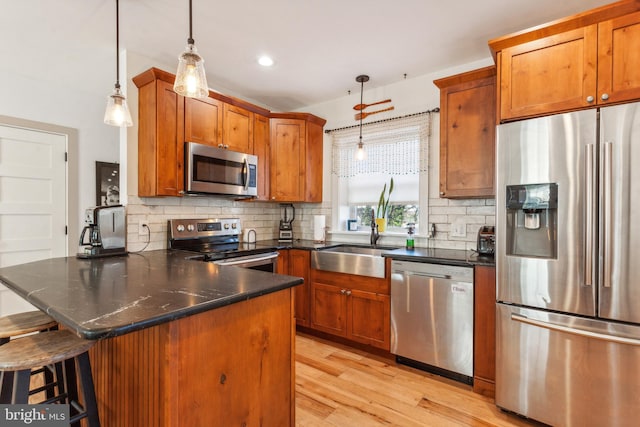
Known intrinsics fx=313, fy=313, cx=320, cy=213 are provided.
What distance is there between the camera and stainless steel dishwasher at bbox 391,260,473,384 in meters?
2.23

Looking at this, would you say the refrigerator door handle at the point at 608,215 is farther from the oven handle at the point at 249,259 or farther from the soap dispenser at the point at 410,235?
the oven handle at the point at 249,259

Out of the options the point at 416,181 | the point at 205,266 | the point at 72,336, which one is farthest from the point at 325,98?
the point at 72,336

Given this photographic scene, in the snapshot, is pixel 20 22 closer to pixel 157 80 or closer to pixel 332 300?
pixel 157 80

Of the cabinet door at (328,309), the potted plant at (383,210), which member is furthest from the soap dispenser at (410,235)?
the cabinet door at (328,309)

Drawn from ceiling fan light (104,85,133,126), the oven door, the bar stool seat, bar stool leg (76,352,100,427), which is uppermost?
ceiling fan light (104,85,133,126)

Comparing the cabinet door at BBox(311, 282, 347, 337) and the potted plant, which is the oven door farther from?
the potted plant

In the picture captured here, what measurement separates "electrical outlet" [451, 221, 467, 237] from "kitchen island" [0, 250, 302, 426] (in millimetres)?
1981

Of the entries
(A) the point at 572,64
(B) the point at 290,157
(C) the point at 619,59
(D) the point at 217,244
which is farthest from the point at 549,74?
(D) the point at 217,244

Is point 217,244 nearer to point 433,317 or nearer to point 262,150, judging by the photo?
point 262,150

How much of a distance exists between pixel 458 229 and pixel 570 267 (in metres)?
1.14

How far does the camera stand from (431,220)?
3.01 meters

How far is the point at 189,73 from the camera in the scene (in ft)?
4.88

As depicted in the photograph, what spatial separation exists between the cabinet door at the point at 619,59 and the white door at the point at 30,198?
4571 millimetres

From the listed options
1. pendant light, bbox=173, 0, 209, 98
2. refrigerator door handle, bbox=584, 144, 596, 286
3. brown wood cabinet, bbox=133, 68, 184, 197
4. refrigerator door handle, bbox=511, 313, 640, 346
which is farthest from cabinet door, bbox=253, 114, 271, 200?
refrigerator door handle, bbox=584, 144, 596, 286
